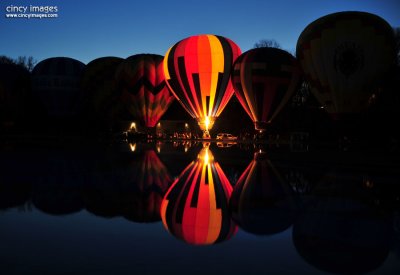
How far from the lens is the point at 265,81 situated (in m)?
29.6

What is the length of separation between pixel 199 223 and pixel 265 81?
932 inches

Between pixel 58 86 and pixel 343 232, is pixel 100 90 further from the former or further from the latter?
pixel 343 232

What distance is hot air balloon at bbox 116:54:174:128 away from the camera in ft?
128

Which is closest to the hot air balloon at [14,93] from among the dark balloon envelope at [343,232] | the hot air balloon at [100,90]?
the hot air balloon at [100,90]

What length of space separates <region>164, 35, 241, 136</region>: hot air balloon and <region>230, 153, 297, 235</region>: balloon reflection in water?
805 inches

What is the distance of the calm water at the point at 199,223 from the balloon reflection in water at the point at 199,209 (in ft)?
0.05

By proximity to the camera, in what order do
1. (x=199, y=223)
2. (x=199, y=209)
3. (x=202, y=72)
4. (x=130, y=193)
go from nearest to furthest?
1. (x=199, y=223)
2. (x=199, y=209)
3. (x=130, y=193)
4. (x=202, y=72)

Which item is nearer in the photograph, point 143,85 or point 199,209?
point 199,209

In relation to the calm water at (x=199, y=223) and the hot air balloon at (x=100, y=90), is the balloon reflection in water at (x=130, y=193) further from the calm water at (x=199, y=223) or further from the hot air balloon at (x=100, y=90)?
the hot air balloon at (x=100, y=90)

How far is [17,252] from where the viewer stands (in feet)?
16.5

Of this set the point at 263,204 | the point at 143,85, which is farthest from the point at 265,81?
the point at 263,204

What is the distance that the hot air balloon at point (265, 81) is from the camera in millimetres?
29812

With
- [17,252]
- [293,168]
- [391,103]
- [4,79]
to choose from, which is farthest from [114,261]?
[4,79]

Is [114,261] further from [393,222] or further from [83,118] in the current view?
[83,118]
